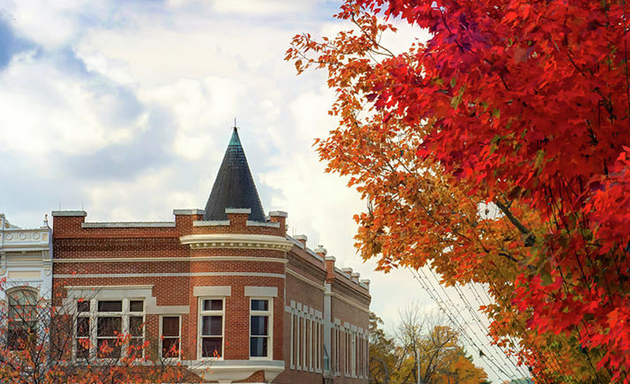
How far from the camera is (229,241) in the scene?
37969mm

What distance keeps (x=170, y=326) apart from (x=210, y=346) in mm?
1939

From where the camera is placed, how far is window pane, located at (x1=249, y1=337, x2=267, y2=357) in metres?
38.2

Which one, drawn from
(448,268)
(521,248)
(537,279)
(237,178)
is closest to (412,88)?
(537,279)

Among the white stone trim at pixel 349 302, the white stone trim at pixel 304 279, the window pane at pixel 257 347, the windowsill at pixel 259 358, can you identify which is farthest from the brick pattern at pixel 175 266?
the white stone trim at pixel 349 302

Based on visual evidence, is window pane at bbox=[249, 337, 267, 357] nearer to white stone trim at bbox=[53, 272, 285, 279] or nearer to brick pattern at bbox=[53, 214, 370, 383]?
brick pattern at bbox=[53, 214, 370, 383]

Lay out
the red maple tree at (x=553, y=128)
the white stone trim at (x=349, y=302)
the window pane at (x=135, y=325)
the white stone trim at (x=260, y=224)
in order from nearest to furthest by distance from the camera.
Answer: the red maple tree at (x=553, y=128)
the window pane at (x=135, y=325)
the white stone trim at (x=260, y=224)
the white stone trim at (x=349, y=302)

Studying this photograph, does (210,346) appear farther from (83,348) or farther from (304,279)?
(304,279)

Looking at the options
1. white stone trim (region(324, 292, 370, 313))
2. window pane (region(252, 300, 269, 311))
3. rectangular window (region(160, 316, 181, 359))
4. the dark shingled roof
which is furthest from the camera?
white stone trim (region(324, 292, 370, 313))

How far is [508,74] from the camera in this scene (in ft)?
27.5

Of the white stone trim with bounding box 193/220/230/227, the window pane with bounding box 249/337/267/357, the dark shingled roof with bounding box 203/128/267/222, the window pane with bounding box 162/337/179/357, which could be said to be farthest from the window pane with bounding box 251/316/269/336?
the dark shingled roof with bounding box 203/128/267/222

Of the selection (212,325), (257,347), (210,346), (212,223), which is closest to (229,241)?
(212,223)

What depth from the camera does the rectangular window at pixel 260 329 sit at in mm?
38312

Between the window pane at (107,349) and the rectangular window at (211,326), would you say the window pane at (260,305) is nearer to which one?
the rectangular window at (211,326)

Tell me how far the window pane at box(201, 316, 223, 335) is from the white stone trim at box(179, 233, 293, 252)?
2.84m
